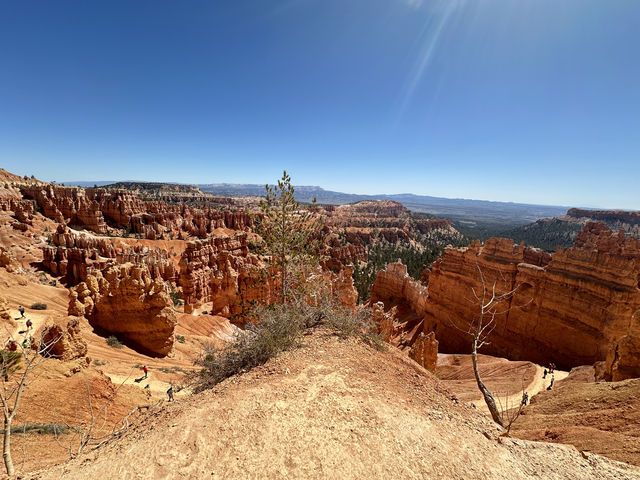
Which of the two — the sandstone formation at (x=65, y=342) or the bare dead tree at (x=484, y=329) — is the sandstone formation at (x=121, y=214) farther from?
the bare dead tree at (x=484, y=329)

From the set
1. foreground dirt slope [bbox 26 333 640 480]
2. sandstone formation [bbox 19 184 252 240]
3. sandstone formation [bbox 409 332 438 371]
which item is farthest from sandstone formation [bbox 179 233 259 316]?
foreground dirt slope [bbox 26 333 640 480]

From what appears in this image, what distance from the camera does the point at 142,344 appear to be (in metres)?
16.4

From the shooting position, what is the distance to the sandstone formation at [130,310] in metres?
16.4

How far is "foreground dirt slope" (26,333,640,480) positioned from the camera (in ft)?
14.4

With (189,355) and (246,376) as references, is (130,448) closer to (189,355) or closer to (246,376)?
(246,376)

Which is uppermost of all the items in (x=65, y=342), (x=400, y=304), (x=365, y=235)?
(x=65, y=342)

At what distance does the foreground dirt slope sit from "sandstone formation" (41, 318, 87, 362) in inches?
291

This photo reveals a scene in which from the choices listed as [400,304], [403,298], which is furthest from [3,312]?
[403,298]

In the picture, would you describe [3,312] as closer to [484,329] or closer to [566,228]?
[484,329]

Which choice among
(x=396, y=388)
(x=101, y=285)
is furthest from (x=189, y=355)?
(x=396, y=388)

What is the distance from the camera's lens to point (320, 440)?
473cm

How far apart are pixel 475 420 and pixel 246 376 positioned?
5.14 m

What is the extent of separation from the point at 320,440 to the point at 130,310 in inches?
648

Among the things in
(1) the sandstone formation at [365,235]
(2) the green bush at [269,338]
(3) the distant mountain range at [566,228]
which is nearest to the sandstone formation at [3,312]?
(2) the green bush at [269,338]
